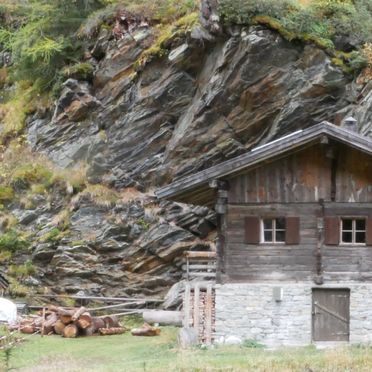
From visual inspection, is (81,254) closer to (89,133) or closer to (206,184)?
(89,133)

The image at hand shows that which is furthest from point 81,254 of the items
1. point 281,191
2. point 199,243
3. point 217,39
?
point 281,191

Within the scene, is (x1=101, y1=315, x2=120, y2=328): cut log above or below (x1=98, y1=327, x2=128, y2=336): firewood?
above

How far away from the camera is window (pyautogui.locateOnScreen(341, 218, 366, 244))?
23.9 m

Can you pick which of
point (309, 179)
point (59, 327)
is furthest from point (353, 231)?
point (59, 327)

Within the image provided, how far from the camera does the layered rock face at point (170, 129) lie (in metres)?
33.8

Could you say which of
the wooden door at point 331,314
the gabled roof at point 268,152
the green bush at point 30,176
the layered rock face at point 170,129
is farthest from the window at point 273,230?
the green bush at point 30,176

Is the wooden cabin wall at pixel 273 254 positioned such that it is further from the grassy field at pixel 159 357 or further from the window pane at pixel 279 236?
the grassy field at pixel 159 357

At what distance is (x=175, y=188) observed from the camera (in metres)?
23.7

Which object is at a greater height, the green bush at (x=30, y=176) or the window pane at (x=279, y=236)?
the green bush at (x=30, y=176)

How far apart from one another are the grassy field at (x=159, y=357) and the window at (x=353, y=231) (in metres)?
3.39

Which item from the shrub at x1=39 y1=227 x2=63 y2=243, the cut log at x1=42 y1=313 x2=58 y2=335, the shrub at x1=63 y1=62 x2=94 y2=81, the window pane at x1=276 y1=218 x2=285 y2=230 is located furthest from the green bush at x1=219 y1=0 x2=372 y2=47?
the cut log at x1=42 y1=313 x2=58 y2=335

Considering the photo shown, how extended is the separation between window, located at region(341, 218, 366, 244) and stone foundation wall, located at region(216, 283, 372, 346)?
127 cm

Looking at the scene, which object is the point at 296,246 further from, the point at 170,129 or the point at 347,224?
the point at 170,129

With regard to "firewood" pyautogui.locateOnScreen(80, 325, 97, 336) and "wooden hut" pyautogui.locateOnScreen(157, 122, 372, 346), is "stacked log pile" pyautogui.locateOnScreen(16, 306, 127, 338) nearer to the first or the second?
"firewood" pyautogui.locateOnScreen(80, 325, 97, 336)
